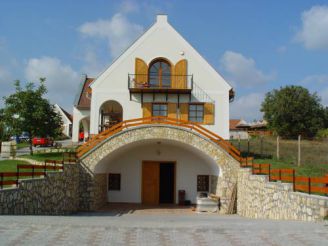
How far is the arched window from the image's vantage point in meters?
22.2

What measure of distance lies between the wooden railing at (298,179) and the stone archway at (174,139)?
5.84 feet

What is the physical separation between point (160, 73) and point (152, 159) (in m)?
4.90

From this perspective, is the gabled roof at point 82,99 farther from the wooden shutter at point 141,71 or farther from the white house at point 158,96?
the wooden shutter at point 141,71

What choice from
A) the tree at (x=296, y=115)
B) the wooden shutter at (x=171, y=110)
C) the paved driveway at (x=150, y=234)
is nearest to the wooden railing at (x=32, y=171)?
the paved driveway at (x=150, y=234)

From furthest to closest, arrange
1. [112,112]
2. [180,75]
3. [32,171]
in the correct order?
[112,112] < [180,75] < [32,171]

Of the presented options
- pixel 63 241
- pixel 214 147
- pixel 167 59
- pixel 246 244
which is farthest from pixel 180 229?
pixel 167 59

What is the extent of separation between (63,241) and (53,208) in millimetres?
8410

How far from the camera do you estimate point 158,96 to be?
22.2 m

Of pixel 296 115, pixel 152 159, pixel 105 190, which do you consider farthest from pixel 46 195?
pixel 296 115

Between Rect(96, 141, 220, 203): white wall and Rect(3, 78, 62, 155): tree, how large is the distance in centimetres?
573

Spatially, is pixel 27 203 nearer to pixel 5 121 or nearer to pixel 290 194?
pixel 290 194

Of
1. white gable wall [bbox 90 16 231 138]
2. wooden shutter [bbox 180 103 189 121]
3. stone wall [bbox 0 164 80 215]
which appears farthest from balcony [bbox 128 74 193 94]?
stone wall [bbox 0 164 80 215]

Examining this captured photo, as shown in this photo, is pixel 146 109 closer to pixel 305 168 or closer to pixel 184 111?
pixel 184 111

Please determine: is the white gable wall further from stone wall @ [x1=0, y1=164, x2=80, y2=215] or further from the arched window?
stone wall @ [x1=0, y1=164, x2=80, y2=215]
